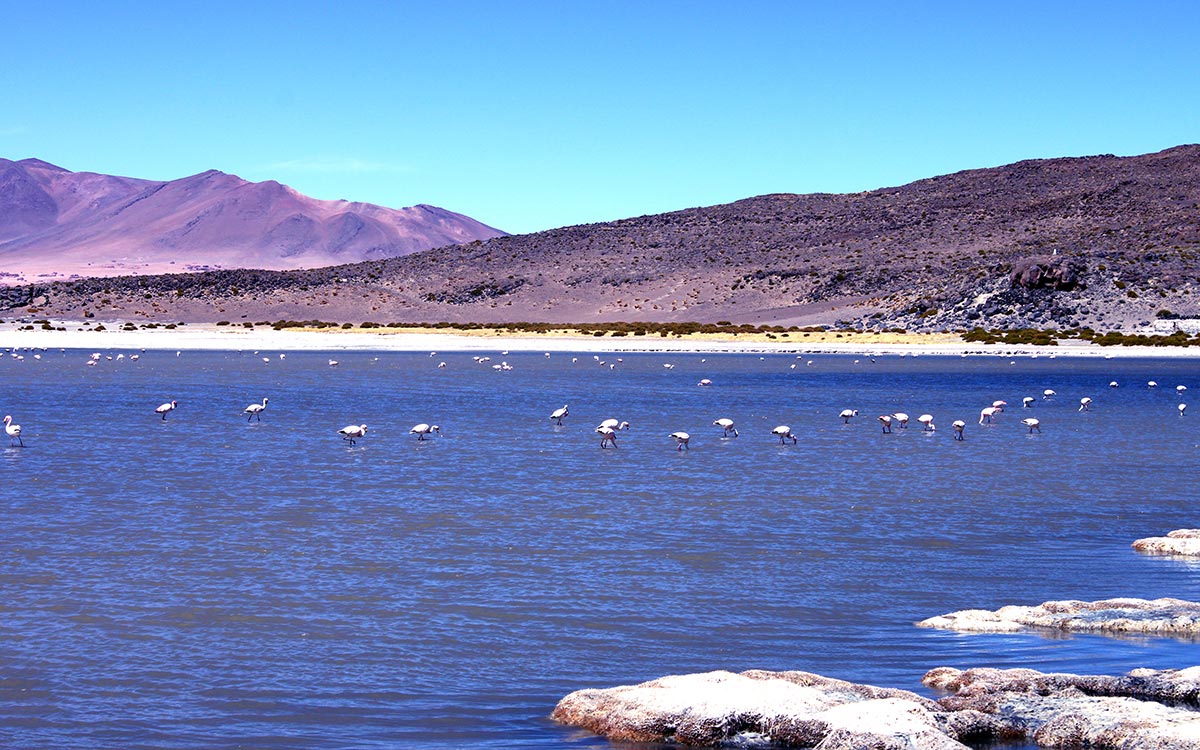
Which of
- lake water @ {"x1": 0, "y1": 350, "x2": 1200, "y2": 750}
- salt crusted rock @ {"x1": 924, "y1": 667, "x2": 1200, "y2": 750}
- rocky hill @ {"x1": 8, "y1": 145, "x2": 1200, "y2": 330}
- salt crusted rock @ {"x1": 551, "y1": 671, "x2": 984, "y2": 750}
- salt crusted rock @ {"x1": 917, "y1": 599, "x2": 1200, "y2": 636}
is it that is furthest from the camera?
rocky hill @ {"x1": 8, "y1": 145, "x2": 1200, "y2": 330}

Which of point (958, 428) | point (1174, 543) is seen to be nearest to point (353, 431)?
point (958, 428)

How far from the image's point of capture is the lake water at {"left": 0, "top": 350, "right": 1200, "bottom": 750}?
387 inches

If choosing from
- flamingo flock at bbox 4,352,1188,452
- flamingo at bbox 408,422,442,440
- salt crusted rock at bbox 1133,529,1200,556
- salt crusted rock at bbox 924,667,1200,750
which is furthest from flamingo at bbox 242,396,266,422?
salt crusted rock at bbox 924,667,1200,750

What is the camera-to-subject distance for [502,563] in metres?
14.1

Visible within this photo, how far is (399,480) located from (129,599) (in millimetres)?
8637

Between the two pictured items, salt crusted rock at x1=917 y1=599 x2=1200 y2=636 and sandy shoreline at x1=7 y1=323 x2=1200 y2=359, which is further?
sandy shoreline at x1=7 y1=323 x2=1200 y2=359

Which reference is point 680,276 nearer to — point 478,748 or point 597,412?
point 597,412

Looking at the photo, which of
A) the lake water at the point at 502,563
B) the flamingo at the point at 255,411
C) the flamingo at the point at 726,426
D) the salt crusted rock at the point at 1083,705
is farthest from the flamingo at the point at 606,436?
the salt crusted rock at the point at 1083,705

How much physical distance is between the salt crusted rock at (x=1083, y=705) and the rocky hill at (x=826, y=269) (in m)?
73.3

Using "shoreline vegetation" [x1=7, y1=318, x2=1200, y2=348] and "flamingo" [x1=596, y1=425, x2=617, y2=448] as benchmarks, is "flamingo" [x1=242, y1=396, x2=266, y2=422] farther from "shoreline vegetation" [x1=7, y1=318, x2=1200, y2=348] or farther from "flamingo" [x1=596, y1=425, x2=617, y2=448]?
"shoreline vegetation" [x1=7, y1=318, x2=1200, y2=348]

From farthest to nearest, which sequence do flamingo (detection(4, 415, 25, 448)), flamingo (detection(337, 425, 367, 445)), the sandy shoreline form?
the sandy shoreline, flamingo (detection(337, 425, 367, 445)), flamingo (detection(4, 415, 25, 448))

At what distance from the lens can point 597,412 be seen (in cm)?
3453

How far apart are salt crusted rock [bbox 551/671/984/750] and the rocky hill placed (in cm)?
7407

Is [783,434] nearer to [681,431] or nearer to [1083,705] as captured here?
[681,431]
